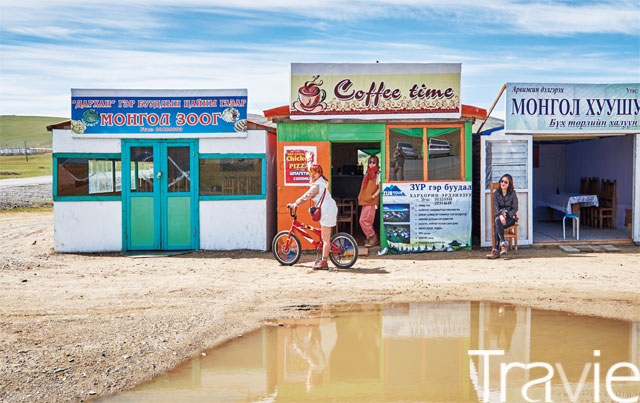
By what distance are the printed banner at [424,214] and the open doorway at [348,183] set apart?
5.50 feet

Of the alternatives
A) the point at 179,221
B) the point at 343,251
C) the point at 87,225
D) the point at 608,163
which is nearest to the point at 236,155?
the point at 179,221

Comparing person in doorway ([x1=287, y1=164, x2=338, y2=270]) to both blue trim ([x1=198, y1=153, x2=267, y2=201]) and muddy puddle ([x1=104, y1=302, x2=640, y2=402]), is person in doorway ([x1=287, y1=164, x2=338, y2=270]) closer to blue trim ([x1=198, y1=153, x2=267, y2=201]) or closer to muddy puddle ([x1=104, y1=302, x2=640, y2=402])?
blue trim ([x1=198, y1=153, x2=267, y2=201])

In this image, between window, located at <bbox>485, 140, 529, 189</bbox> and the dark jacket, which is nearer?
the dark jacket

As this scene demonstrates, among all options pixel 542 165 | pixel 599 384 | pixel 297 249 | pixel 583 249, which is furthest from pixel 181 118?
pixel 542 165

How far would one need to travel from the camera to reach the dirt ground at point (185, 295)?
550cm

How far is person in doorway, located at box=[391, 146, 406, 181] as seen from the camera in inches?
492

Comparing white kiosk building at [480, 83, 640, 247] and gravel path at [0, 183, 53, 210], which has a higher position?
white kiosk building at [480, 83, 640, 247]

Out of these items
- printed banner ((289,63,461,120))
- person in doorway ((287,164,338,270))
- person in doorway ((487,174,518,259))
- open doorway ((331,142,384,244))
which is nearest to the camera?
person in doorway ((287,164,338,270))

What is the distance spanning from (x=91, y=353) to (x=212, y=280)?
3874mm

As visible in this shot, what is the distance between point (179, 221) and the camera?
1288 centimetres

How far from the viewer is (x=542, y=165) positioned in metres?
18.7

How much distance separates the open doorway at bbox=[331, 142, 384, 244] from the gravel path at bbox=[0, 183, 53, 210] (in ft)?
53.9

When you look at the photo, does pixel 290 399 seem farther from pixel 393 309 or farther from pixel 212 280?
pixel 212 280

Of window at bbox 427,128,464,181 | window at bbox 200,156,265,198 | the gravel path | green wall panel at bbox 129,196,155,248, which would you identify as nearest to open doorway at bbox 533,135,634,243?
window at bbox 427,128,464,181
